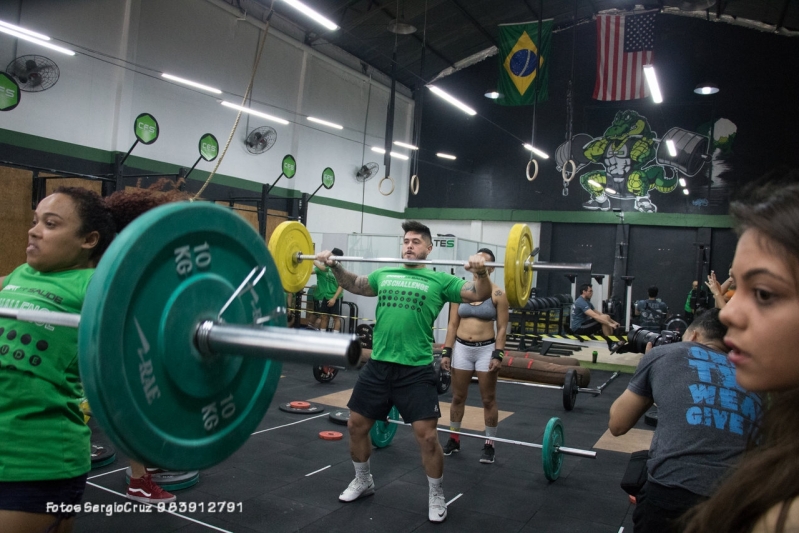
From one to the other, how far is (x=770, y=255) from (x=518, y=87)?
32.3 ft

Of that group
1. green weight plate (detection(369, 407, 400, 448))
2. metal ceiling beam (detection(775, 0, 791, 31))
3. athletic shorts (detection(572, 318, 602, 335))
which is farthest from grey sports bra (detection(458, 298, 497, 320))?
metal ceiling beam (detection(775, 0, 791, 31))

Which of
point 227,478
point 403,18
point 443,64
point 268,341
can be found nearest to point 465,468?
point 227,478

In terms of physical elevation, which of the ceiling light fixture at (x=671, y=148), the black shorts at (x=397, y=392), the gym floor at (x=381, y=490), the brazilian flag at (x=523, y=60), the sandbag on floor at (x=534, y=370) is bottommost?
the gym floor at (x=381, y=490)

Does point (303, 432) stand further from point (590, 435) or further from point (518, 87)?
point (518, 87)

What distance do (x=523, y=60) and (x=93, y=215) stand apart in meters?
9.48

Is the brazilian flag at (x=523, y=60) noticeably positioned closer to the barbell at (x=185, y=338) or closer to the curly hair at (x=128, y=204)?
the curly hair at (x=128, y=204)

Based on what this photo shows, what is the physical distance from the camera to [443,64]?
1388cm

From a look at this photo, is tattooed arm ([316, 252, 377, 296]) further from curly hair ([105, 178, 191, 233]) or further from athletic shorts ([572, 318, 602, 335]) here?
athletic shorts ([572, 318, 602, 335])

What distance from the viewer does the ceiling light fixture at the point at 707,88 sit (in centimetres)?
1107

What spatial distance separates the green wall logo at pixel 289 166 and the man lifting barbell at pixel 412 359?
8096mm

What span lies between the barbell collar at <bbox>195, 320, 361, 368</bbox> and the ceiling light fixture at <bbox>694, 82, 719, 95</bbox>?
1244 centimetres

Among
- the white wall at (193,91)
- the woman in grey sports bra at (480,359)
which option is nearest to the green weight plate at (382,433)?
the woman in grey sports bra at (480,359)

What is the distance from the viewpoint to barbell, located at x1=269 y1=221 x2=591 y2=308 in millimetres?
2641

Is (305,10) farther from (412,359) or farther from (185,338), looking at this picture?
(185,338)
